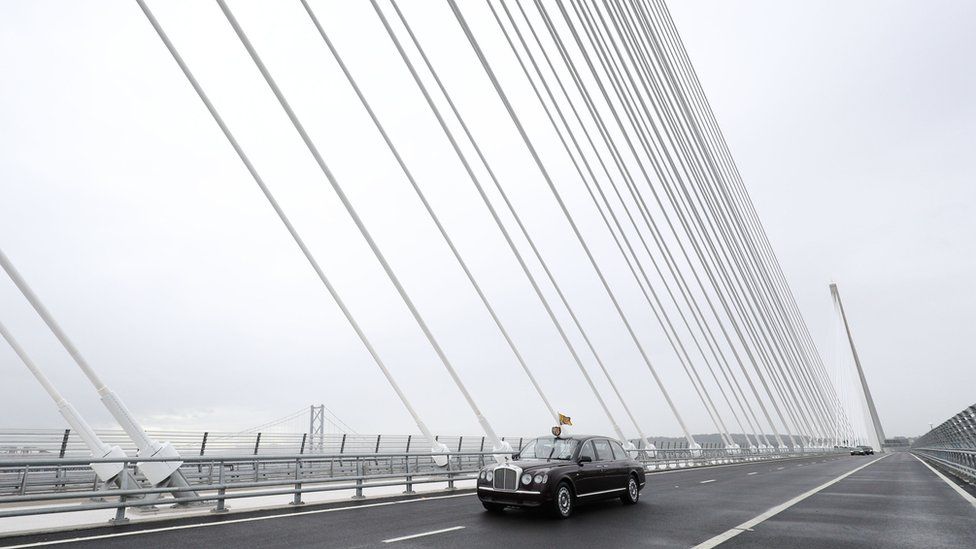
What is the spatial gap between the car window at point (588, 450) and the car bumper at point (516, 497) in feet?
6.18

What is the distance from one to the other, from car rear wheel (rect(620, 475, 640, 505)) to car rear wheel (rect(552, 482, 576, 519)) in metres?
2.45

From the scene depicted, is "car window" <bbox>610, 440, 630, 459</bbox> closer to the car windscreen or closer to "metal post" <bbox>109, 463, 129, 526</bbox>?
the car windscreen

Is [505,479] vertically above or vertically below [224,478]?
above

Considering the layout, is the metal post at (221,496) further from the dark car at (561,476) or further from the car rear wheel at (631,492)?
the car rear wheel at (631,492)

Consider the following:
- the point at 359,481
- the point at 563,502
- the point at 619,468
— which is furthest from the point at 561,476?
the point at 359,481

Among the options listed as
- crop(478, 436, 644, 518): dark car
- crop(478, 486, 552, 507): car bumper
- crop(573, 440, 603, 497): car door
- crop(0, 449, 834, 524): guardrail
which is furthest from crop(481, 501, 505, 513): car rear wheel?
crop(0, 449, 834, 524): guardrail

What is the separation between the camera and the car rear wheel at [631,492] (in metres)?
13.9

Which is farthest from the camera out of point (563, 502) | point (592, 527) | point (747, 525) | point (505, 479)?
point (505, 479)

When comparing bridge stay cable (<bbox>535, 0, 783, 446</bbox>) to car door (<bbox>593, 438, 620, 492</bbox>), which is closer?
car door (<bbox>593, 438, 620, 492</bbox>)

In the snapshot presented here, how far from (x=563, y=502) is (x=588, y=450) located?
1.77m

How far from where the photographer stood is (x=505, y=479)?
38.2 ft

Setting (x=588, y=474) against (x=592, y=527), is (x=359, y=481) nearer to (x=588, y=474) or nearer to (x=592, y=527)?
(x=588, y=474)

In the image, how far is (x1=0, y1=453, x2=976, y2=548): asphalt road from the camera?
8734 mm

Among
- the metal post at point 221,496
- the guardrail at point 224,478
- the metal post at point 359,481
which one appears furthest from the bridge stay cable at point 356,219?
the metal post at point 221,496
